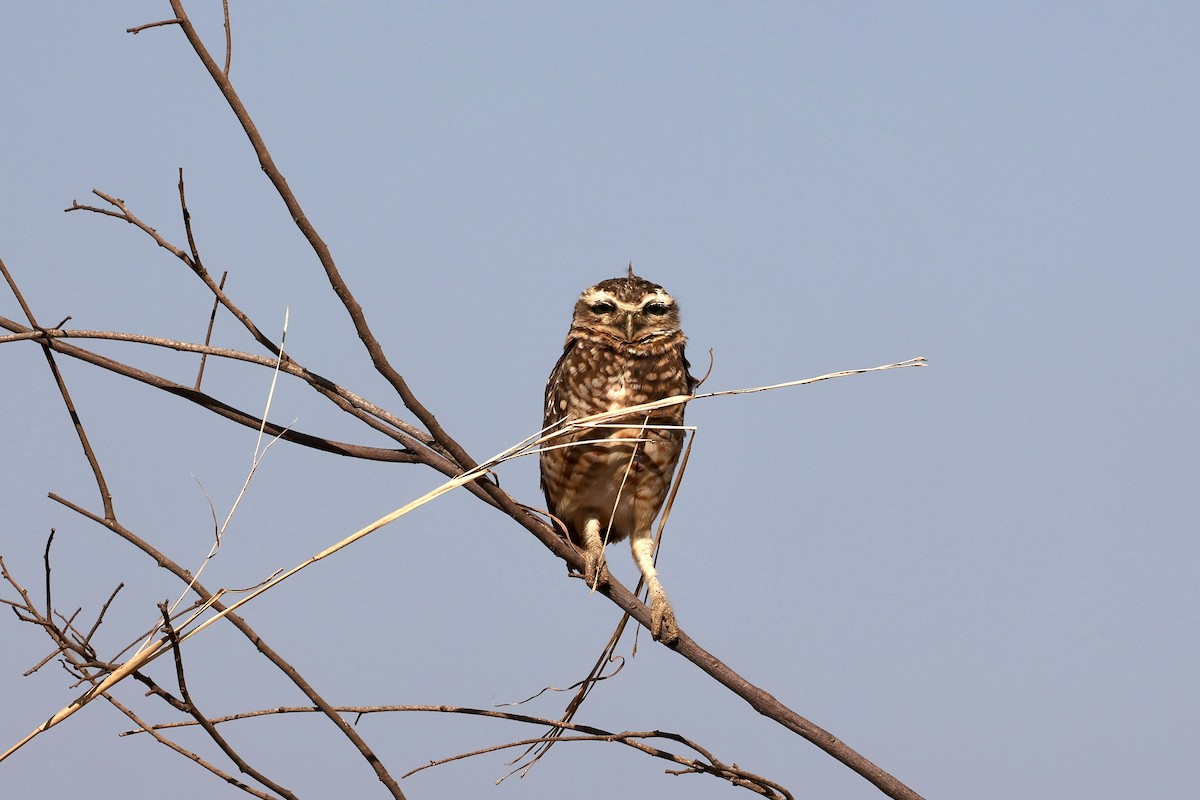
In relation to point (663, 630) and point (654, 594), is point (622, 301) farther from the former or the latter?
point (663, 630)

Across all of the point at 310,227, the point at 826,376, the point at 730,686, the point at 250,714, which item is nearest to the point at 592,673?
the point at 730,686

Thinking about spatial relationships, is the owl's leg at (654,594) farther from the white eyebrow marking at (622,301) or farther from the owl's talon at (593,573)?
the white eyebrow marking at (622,301)

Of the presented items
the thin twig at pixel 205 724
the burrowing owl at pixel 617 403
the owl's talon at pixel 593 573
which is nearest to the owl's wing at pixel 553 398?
the burrowing owl at pixel 617 403

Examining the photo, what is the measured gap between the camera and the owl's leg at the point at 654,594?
3.30 m

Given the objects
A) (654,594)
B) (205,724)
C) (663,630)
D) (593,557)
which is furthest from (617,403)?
(205,724)

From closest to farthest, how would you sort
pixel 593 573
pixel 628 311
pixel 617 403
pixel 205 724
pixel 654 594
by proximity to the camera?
A: pixel 205 724, pixel 593 573, pixel 654 594, pixel 617 403, pixel 628 311

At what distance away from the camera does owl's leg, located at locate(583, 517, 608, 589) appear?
10.5ft

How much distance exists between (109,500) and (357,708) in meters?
0.75

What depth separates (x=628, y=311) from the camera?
4.80 m

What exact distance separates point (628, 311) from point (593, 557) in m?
1.50

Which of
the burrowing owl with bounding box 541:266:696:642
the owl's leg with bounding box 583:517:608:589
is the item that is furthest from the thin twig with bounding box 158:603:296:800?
the burrowing owl with bounding box 541:266:696:642

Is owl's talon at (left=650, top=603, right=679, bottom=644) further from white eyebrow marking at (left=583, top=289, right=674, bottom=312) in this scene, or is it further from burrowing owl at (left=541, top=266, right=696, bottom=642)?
white eyebrow marking at (left=583, top=289, right=674, bottom=312)

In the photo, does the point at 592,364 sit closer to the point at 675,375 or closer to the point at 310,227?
the point at 675,375

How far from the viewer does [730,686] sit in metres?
2.81
